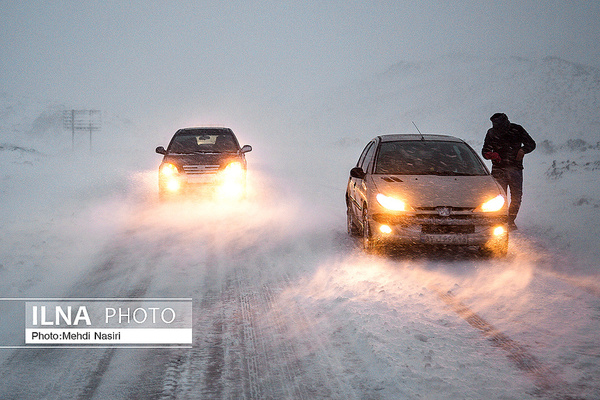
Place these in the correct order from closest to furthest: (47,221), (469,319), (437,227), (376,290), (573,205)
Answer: (469,319) → (376,290) → (437,227) → (47,221) → (573,205)

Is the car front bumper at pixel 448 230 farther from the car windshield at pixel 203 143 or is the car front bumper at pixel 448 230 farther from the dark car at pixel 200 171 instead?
the car windshield at pixel 203 143

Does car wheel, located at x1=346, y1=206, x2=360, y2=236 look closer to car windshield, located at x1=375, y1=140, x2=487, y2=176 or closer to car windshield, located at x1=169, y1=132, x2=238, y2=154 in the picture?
car windshield, located at x1=375, y1=140, x2=487, y2=176

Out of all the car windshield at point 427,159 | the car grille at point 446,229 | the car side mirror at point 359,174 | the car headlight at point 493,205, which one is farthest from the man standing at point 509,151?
the car grille at point 446,229

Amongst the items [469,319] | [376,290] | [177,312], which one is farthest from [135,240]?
[469,319]

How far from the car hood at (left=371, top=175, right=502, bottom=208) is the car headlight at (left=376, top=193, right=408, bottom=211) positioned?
6 cm

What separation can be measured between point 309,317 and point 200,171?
711cm

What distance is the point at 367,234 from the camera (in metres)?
6.84

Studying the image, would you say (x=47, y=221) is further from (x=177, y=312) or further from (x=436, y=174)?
(x=436, y=174)

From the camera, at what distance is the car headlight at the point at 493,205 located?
249 inches

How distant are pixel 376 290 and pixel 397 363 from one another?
1.80 m

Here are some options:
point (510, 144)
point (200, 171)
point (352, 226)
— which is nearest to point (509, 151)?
point (510, 144)

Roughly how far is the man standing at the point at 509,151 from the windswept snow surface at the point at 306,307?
834 mm

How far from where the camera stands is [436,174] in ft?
23.4

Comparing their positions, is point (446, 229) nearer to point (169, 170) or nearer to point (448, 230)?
point (448, 230)
